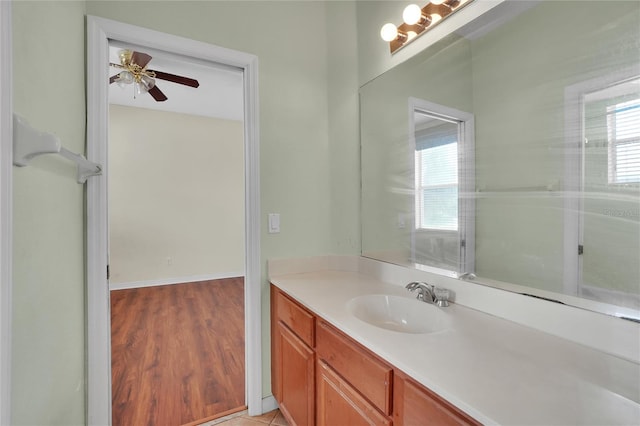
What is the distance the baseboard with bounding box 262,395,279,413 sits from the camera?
1720 mm

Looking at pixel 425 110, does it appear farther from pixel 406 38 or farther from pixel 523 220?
pixel 523 220

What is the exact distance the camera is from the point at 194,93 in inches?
147

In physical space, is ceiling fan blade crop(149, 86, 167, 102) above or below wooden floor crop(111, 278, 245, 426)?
above

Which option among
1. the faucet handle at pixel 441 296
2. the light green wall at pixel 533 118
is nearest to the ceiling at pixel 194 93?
the light green wall at pixel 533 118

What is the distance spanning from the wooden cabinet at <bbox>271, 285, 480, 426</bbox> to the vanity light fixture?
4.77ft

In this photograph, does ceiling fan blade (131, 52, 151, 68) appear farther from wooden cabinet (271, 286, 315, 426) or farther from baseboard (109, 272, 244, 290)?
baseboard (109, 272, 244, 290)

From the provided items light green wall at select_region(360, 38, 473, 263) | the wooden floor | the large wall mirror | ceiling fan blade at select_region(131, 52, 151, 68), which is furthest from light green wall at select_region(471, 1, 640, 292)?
ceiling fan blade at select_region(131, 52, 151, 68)

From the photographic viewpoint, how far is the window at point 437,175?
130 cm

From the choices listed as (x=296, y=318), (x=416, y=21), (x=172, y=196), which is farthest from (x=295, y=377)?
(x=172, y=196)

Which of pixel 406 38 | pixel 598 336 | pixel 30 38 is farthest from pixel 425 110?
pixel 30 38

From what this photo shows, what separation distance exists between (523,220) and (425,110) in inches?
28.0

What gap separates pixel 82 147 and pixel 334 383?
153cm

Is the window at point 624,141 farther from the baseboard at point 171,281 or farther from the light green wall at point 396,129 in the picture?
the baseboard at point 171,281

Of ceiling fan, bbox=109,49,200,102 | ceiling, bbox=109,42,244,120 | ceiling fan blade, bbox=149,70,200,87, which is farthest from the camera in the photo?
ceiling, bbox=109,42,244,120
